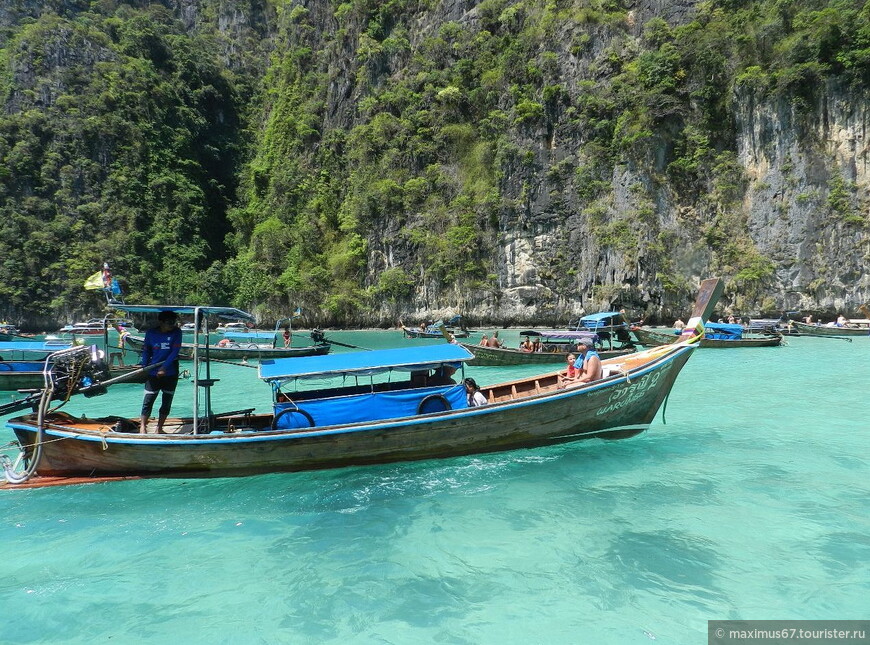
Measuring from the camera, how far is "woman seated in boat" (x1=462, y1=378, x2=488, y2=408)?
8.62 m

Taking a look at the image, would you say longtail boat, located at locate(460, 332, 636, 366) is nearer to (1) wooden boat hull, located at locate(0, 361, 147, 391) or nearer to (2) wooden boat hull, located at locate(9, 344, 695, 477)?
(2) wooden boat hull, located at locate(9, 344, 695, 477)

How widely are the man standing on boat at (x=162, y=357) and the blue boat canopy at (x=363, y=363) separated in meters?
1.31

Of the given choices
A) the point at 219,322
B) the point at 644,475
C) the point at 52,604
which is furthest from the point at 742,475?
the point at 219,322

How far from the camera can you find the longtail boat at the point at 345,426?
738 cm

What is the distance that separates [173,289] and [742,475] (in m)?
59.1

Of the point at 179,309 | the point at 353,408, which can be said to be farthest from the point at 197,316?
the point at 353,408

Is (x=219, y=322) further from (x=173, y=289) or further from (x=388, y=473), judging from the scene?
(x=388, y=473)

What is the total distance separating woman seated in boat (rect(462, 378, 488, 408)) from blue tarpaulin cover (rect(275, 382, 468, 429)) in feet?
3.51

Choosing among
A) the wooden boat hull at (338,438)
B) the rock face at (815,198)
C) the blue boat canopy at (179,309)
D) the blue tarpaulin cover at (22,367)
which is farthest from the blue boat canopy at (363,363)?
the rock face at (815,198)

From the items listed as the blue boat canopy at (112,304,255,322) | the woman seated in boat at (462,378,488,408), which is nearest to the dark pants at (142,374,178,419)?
the blue boat canopy at (112,304,255,322)

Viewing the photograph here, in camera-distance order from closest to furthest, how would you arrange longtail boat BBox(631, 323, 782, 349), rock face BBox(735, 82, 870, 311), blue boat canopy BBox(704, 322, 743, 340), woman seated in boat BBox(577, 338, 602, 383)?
woman seated in boat BBox(577, 338, 602, 383)
longtail boat BBox(631, 323, 782, 349)
blue boat canopy BBox(704, 322, 743, 340)
rock face BBox(735, 82, 870, 311)

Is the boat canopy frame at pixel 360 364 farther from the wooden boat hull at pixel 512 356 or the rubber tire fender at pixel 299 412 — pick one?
the wooden boat hull at pixel 512 356

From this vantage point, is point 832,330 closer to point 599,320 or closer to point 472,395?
point 599,320

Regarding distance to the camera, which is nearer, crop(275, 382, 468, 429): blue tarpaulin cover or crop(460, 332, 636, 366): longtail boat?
crop(275, 382, 468, 429): blue tarpaulin cover
